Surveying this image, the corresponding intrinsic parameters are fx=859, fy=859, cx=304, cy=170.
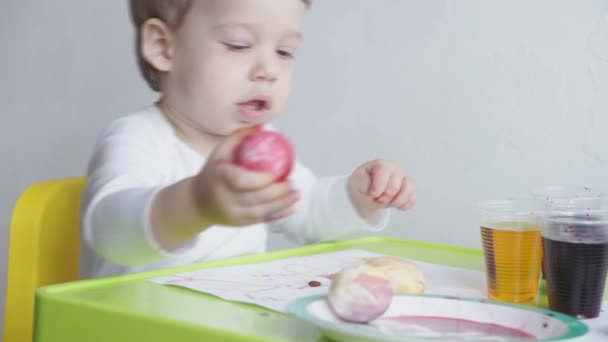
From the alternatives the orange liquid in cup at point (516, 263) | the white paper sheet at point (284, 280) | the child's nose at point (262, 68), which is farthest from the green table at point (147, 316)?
the child's nose at point (262, 68)

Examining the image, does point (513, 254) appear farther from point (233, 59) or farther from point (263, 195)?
point (233, 59)

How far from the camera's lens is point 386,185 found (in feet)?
3.67

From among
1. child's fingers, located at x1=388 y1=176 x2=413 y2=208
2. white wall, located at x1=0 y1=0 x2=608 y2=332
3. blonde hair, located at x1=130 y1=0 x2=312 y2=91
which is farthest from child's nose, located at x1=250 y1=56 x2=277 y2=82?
white wall, located at x1=0 y1=0 x2=608 y2=332

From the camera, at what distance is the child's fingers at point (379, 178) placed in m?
1.11

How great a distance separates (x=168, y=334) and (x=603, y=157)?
1089mm

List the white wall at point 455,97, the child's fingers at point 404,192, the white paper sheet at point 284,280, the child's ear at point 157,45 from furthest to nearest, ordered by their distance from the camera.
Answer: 1. the white wall at point 455,97
2. the child's ear at point 157,45
3. the child's fingers at point 404,192
4. the white paper sheet at point 284,280

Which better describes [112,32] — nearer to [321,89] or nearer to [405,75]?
[321,89]

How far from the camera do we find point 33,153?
7.76ft

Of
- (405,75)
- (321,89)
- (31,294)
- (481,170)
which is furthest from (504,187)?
(31,294)

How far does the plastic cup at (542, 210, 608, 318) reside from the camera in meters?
0.73

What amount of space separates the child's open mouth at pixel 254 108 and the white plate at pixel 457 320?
1.64 ft

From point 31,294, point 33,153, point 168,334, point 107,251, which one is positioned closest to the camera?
point 168,334

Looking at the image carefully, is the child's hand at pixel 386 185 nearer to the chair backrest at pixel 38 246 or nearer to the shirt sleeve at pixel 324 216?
the shirt sleeve at pixel 324 216

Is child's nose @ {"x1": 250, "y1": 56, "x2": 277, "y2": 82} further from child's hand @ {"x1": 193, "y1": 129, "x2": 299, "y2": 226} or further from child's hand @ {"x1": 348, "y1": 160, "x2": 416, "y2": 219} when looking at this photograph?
child's hand @ {"x1": 193, "y1": 129, "x2": 299, "y2": 226}
